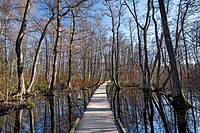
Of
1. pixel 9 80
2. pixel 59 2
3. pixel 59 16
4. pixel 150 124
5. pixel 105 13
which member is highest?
pixel 105 13

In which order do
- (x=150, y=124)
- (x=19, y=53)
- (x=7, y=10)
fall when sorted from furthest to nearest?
1. (x=7, y=10)
2. (x=19, y=53)
3. (x=150, y=124)

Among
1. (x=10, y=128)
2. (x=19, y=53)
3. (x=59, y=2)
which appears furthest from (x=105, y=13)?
(x=10, y=128)

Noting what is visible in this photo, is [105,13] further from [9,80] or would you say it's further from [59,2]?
[9,80]

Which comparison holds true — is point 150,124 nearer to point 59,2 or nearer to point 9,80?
point 9,80

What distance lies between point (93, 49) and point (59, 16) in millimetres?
23712

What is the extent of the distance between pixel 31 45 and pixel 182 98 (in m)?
33.7

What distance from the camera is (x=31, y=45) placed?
127 feet

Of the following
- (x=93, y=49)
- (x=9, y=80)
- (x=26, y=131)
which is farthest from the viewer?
(x=93, y=49)

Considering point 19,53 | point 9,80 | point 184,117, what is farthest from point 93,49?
point 184,117

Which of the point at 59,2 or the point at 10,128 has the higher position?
the point at 59,2

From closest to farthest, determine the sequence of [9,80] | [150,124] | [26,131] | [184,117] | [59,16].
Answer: [26,131] < [150,124] < [184,117] < [9,80] < [59,16]

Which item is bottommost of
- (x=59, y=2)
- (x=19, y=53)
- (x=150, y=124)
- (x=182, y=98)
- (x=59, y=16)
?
(x=150, y=124)

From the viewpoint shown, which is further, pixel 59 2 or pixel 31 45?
pixel 31 45

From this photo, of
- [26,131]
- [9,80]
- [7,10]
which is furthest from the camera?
[7,10]
